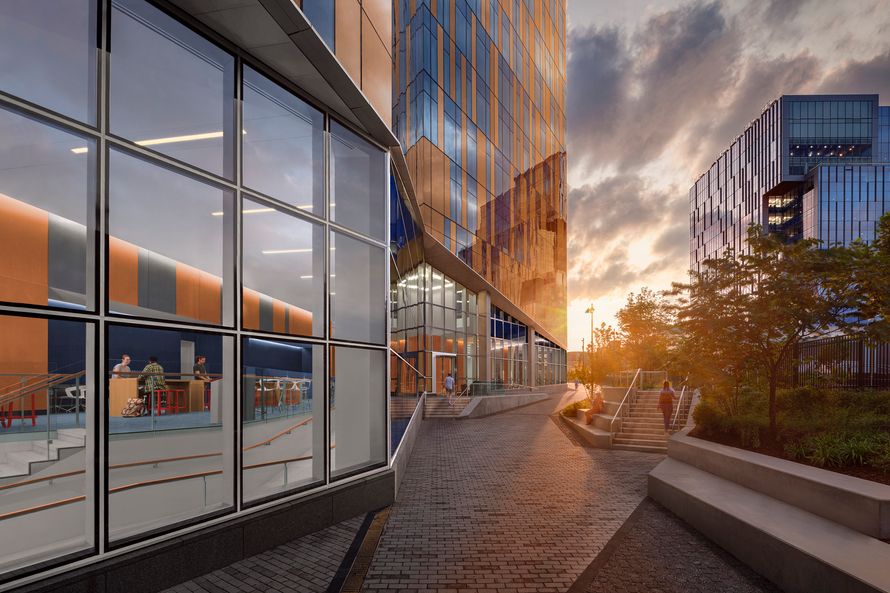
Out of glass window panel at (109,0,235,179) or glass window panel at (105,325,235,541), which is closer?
glass window panel at (105,325,235,541)

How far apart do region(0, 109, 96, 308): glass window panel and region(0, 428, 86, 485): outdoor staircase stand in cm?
246

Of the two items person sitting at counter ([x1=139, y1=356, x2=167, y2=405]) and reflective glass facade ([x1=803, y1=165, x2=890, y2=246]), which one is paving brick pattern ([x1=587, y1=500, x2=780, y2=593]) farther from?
reflective glass facade ([x1=803, y1=165, x2=890, y2=246])

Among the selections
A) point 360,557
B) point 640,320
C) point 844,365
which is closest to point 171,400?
point 360,557

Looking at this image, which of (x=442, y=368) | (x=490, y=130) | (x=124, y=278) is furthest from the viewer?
(x=490, y=130)

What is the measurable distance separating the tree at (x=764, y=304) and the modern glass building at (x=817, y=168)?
6610cm

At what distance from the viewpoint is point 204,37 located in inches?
275

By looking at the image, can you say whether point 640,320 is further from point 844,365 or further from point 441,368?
point 844,365

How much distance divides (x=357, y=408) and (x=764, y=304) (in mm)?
8333

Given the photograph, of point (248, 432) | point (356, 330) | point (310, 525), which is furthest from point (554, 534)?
point (248, 432)

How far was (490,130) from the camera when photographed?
32.9m

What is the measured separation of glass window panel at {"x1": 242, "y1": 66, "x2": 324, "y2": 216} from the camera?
834cm

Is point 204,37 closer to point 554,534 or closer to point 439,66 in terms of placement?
point 554,534

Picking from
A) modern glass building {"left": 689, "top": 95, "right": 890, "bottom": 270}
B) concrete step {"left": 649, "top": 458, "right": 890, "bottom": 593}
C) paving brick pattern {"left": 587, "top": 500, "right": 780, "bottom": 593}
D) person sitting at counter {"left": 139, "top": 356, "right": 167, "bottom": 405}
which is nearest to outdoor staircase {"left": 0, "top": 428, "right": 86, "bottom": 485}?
person sitting at counter {"left": 139, "top": 356, "right": 167, "bottom": 405}

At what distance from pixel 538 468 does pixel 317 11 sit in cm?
1111
